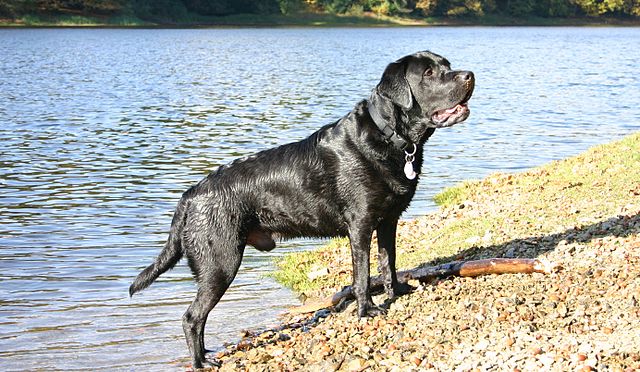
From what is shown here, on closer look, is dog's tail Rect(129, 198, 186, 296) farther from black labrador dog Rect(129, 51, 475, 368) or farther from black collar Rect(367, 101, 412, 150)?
black collar Rect(367, 101, 412, 150)

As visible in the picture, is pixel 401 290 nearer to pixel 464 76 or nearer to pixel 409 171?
pixel 409 171

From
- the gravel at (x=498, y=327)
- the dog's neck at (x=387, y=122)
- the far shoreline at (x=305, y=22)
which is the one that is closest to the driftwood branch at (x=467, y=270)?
the gravel at (x=498, y=327)

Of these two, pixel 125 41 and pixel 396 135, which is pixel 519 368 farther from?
pixel 125 41

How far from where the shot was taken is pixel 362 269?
21.7 ft

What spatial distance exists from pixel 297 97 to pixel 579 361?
928 inches

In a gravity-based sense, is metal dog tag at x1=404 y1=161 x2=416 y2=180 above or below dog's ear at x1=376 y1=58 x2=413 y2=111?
below

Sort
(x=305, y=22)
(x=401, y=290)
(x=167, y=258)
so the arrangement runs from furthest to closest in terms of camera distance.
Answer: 1. (x=305, y=22)
2. (x=401, y=290)
3. (x=167, y=258)

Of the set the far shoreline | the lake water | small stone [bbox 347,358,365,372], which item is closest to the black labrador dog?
small stone [bbox 347,358,365,372]

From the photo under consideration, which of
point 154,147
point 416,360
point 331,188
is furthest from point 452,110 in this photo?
point 154,147

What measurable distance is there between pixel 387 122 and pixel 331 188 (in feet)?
2.17

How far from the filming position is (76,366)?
23.8 feet

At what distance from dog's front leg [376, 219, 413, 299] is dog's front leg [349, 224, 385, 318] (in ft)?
0.98

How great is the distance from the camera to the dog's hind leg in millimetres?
6613

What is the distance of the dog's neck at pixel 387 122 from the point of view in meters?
6.43
